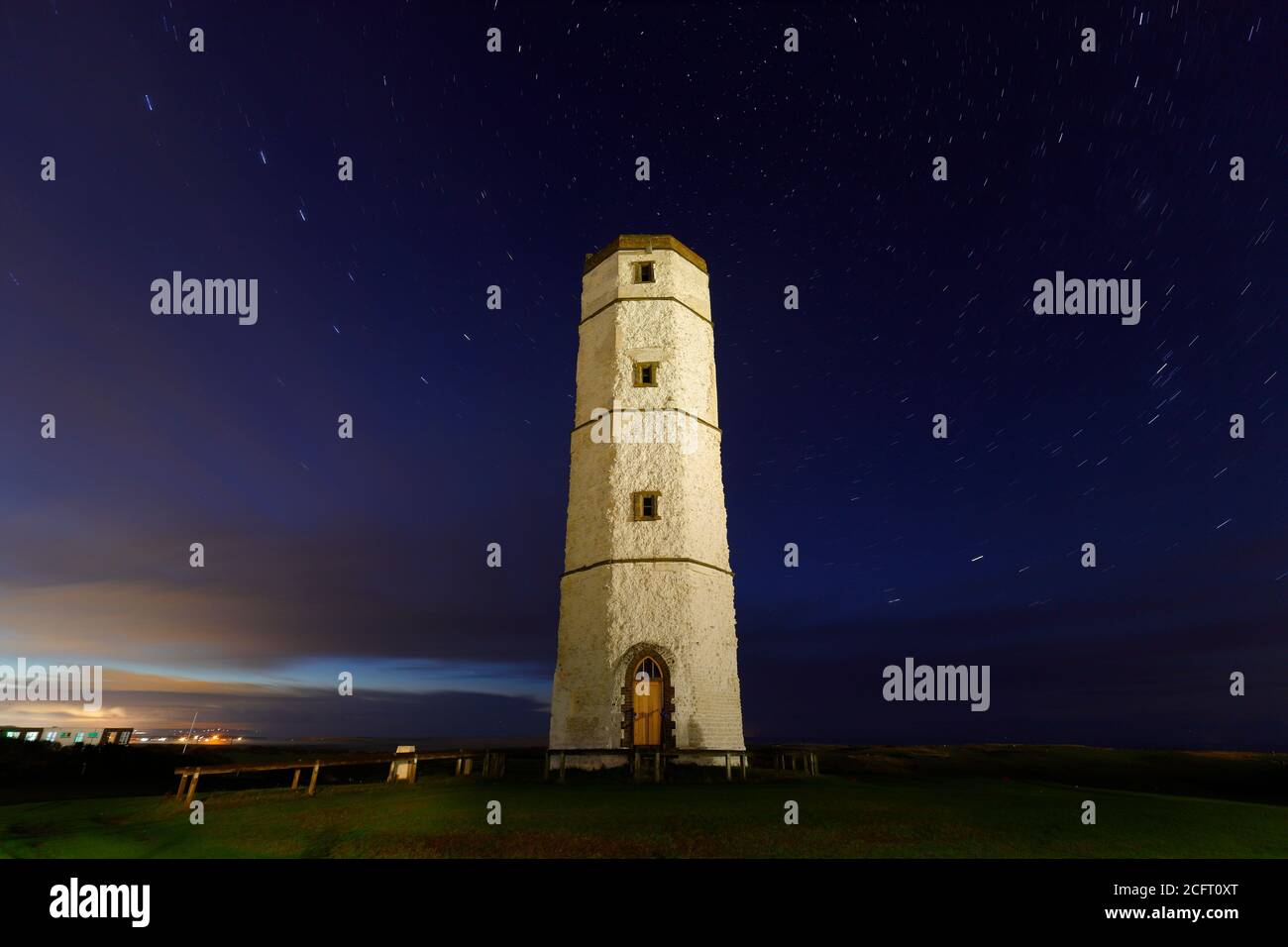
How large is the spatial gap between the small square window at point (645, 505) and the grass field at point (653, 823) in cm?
722

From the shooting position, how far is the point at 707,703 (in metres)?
18.9

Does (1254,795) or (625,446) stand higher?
(625,446)

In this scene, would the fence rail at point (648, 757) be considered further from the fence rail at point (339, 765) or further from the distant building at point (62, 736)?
the distant building at point (62, 736)

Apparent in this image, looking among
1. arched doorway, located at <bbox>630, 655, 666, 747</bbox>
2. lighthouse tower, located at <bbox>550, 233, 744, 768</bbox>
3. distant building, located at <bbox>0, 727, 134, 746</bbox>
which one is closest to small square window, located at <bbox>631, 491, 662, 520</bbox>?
lighthouse tower, located at <bbox>550, 233, 744, 768</bbox>

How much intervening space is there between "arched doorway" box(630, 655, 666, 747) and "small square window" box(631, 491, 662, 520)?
4.04 meters

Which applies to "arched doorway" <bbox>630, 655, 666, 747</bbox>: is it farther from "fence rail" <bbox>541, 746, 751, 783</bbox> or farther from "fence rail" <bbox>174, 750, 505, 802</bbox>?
"fence rail" <bbox>174, 750, 505, 802</bbox>

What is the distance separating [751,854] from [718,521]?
13.3 metres

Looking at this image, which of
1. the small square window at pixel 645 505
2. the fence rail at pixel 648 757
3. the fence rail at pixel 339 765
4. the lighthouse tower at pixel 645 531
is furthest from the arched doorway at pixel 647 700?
the small square window at pixel 645 505

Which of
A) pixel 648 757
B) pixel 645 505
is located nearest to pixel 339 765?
pixel 648 757

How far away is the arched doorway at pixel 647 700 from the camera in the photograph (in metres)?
19.0

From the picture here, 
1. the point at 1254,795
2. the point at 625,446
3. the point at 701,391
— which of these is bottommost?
the point at 1254,795
